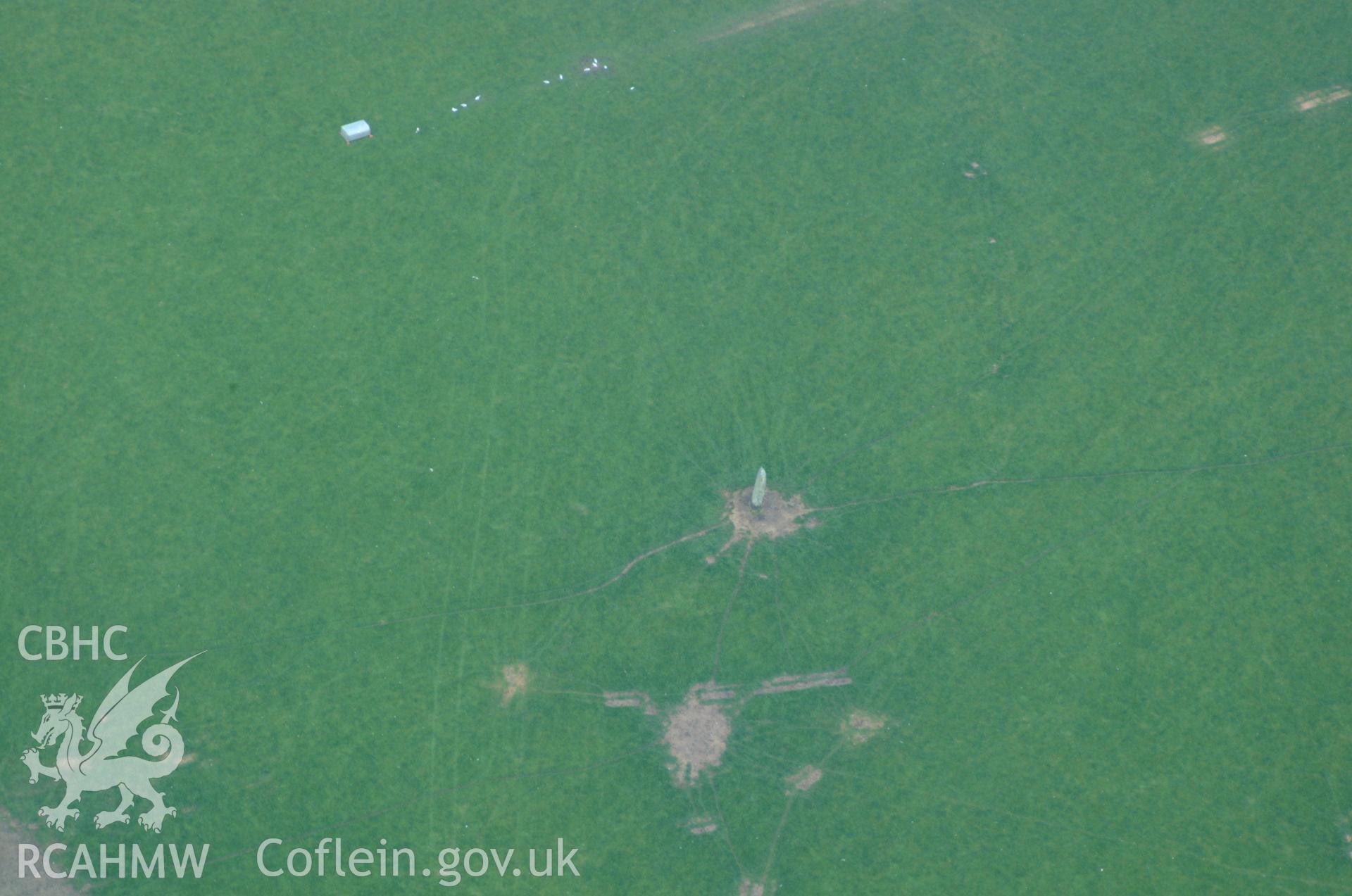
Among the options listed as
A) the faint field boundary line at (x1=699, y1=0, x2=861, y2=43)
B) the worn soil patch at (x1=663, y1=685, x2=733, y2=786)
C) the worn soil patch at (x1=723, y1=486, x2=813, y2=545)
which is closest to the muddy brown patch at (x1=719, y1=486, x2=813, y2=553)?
the worn soil patch at (x1=723, y1=486, x2=813, y2=545)

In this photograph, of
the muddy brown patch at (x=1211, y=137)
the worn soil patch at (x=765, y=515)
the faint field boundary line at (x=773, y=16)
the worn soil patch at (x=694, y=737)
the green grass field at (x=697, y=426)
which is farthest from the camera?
the faint field boundary line at (x=773, y=16)

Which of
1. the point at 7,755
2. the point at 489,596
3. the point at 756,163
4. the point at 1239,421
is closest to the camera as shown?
the point at 7,755

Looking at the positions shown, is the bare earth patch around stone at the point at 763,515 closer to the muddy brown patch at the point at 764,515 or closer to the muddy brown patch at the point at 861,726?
the muddy brown patch at the point at 764,515

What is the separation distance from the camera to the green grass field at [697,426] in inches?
1356

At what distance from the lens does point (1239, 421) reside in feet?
127

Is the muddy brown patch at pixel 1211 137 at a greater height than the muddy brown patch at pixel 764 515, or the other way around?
the muddy brown patch at pixel 1211 137

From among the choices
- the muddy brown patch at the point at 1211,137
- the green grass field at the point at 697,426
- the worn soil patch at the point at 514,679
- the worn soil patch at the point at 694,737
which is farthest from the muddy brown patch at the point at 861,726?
the muddy brown patch at the point at 1211,137

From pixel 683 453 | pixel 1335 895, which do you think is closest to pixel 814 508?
pixel 683 453

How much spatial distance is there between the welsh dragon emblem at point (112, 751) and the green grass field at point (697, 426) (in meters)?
0.46

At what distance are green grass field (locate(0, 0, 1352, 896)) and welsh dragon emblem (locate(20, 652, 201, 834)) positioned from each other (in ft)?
1.51

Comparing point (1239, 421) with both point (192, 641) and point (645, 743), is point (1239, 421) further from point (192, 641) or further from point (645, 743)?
point (192, 641)

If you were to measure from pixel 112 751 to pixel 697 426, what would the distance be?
21779 mm

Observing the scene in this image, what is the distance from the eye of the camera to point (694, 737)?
34.9 m

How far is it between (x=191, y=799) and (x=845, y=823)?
20.7 m
